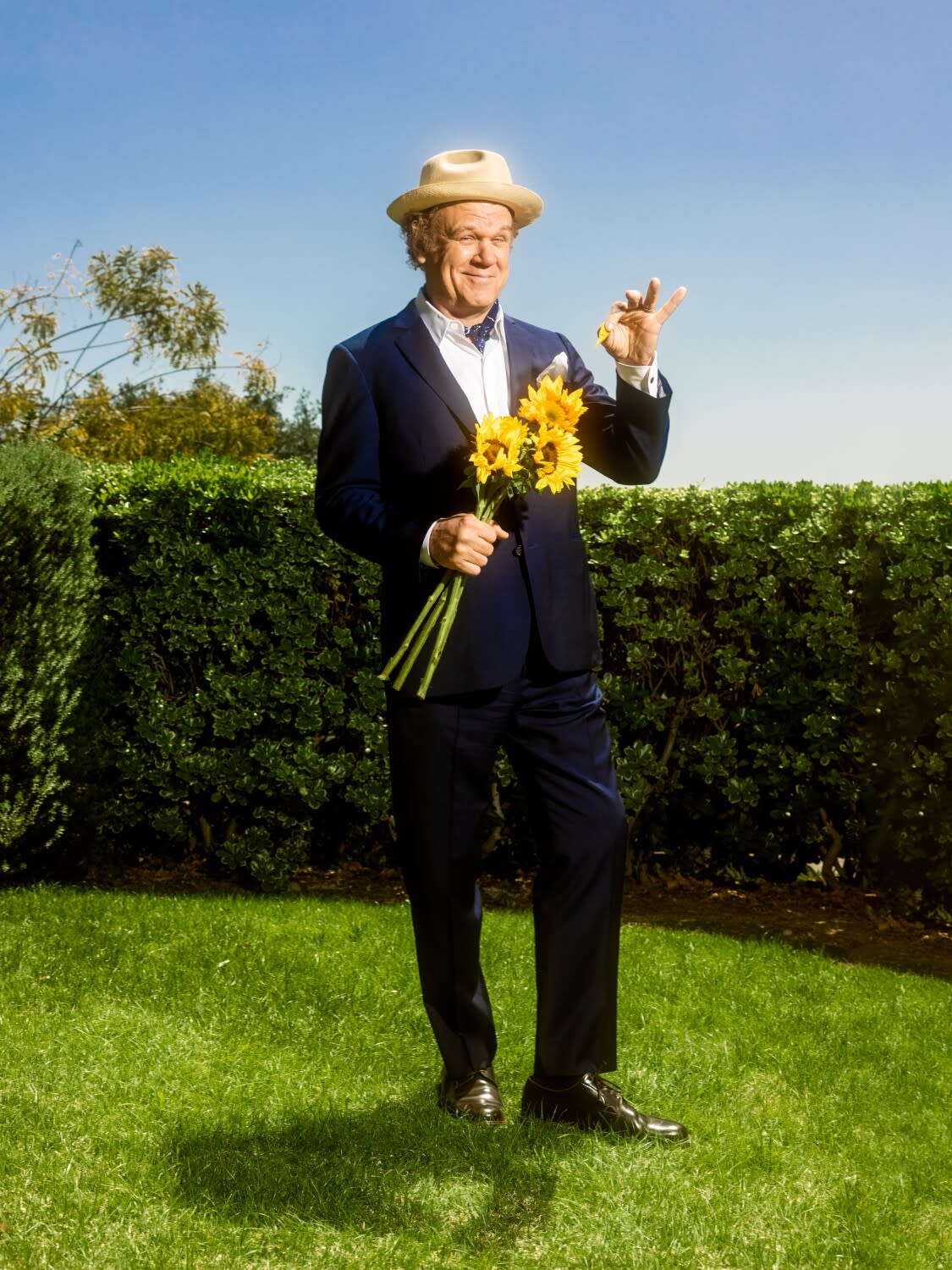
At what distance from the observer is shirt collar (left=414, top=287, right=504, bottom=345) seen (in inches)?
142

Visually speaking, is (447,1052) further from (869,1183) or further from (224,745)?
(224,745)

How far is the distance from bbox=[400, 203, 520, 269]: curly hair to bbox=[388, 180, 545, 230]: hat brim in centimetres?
2

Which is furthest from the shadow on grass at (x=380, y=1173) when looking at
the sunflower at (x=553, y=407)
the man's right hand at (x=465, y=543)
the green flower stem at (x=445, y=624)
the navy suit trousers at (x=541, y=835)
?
the sunflower at (x=553, y=407)

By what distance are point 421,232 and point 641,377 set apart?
693 mm

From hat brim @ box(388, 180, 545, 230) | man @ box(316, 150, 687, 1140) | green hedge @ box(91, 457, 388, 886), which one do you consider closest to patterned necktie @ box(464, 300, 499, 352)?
man @ box(316, 150, 687, 1140)

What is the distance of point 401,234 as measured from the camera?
3691 mm

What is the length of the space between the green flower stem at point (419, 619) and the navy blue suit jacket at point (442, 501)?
0.06 m

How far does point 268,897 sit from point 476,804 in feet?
11.8

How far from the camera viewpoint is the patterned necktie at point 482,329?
11.9ft

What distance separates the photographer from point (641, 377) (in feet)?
11.5

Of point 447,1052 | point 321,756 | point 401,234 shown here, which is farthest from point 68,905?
point 401,234

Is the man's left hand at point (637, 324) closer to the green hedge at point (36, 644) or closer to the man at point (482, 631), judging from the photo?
the man at point (482, 631)

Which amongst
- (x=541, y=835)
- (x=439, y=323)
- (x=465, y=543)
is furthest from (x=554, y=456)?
(x=541, y=835)

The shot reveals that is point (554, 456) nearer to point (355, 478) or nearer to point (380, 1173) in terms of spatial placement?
point (355, 478)
